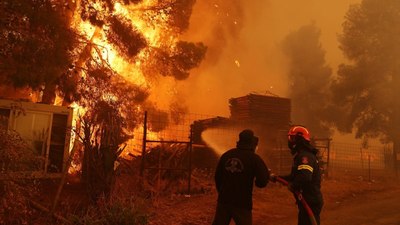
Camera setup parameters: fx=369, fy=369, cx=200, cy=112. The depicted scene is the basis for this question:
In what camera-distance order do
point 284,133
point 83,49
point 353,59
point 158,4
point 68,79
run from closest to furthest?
point 68,79, point 83,49, point 158,4, point 284,133, point 353,59

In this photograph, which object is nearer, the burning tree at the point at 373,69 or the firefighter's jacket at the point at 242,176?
the firefighter's jacket at the point at 242,176

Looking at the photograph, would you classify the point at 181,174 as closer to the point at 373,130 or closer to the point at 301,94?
the point at 373,130

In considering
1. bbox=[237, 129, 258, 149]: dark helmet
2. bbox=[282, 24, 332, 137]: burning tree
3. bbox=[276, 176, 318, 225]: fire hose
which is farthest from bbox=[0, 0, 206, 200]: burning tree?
bbox=[282, 24, 332, 137]: burning tree

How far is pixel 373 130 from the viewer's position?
25.2 m

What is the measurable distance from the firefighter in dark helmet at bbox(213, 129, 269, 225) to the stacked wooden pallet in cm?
1169

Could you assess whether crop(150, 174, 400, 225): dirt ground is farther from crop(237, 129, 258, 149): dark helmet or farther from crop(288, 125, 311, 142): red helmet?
crop(237, 129, 258, 149): dark helmet

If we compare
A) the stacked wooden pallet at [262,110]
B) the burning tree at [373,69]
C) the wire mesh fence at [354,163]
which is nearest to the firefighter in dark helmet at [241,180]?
the stacked wooden pallet at [262,110]

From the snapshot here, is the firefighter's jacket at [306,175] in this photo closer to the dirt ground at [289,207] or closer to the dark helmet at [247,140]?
the dark helmet at [247,140]

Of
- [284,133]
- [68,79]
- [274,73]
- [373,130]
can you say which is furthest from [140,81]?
[274,73]

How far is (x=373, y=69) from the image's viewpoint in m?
24.7

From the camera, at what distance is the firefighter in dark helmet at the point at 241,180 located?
16.6 feet

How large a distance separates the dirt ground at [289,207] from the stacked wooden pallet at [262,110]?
3586 millimetres

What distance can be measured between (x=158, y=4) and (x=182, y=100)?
11003 mm

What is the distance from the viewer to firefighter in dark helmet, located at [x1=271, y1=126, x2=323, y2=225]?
5.21m
